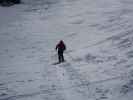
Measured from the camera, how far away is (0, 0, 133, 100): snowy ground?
11805mm

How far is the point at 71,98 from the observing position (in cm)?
1103

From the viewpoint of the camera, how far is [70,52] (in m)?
18.4

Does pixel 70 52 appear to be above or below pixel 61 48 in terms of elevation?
below

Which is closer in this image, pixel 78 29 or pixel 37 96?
pixel 37 96

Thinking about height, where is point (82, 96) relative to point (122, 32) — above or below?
below

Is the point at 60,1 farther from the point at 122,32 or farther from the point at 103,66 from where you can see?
the point at 103,66

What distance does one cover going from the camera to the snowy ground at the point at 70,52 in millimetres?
11805

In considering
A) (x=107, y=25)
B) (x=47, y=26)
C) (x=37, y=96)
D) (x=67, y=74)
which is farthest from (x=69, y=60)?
(x=47, y=26)

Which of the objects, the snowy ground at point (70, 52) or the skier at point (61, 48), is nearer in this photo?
the snowy ground at point (70, 52)

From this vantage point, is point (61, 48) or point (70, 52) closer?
point (61, 48)

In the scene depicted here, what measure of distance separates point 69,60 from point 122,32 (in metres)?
5.51

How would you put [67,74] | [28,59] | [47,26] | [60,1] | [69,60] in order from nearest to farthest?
[67,74] < [69,60] < [28,59] < [47,26] < [60,1]

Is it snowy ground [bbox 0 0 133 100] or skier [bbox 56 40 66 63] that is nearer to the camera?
snowy ground [bbox 0 0 133 100]

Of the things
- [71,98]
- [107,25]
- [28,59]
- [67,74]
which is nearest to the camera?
[71,98]
